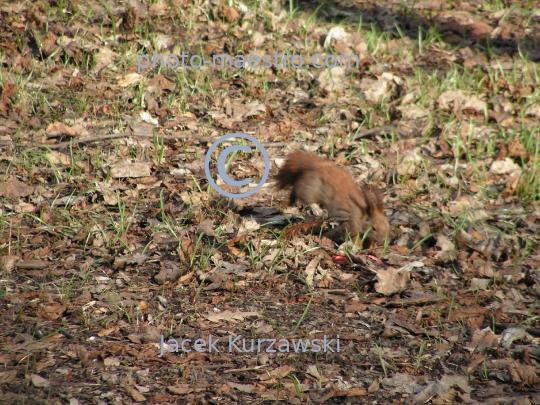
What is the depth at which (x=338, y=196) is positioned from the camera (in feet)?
13.7

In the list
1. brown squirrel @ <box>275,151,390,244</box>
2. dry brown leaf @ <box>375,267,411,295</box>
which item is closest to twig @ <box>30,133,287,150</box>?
brown squirrel @ <box>275,151,390,244</box>

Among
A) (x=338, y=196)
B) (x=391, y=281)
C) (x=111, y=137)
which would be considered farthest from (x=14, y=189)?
(x=391, y=281)

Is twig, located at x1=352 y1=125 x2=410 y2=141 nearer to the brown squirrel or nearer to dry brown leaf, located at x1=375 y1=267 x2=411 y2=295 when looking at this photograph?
the brown squirrel

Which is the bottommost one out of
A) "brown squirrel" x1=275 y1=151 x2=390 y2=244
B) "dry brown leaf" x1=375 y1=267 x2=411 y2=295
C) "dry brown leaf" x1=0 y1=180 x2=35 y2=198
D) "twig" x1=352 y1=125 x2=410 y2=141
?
"dry brown leaf" x1=375 y1=267 x2=411 y2=295

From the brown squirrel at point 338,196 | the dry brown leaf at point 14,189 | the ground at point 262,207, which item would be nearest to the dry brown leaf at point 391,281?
the ground at point 262,207

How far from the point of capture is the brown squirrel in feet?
13.5

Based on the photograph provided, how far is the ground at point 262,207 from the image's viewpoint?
123 inches

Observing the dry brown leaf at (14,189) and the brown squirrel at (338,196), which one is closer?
the brown squirrel at (338,196)

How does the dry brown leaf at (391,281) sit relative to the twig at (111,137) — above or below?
below

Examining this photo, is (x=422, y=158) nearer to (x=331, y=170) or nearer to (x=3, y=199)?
(x=331, y=170)

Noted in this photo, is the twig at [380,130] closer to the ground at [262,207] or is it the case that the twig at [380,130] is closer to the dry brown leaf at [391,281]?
the ground at [262,207]

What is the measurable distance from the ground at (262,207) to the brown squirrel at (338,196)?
140 millimetres

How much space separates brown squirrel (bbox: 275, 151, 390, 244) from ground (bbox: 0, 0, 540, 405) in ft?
0.46

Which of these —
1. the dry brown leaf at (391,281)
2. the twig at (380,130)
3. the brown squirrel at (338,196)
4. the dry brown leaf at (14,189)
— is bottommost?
the dry brown leaf at (391,281)
